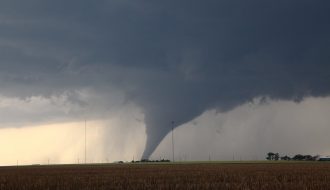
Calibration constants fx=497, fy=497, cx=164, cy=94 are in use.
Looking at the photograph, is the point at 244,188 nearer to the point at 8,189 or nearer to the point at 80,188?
the point at 80,188

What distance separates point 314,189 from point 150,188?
12.6m

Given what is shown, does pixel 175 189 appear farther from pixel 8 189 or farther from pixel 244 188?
pixel 8 189

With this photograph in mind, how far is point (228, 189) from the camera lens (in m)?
37.1

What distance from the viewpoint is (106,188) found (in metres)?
40.6

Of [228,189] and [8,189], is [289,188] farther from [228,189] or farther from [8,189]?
[8,189]

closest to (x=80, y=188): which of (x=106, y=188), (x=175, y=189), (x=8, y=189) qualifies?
(x=106, y=188)

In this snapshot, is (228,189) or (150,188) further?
(150,188)

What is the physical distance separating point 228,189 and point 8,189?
687 inches

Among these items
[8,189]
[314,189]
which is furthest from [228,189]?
[8,189]

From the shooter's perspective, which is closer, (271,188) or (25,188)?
(271,188)

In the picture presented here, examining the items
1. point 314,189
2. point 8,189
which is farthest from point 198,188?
point 8,189

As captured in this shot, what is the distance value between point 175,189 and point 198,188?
201cm

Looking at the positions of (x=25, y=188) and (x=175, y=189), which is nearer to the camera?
(x=175, y=189)

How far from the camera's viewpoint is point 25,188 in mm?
40875
